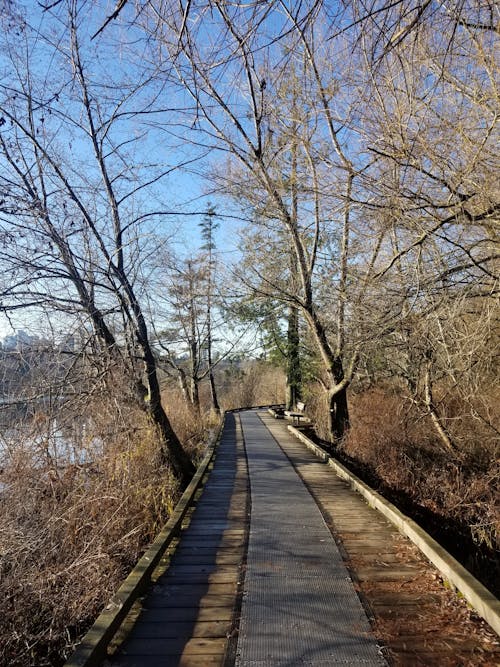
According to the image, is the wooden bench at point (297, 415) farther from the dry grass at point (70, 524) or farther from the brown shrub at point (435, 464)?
the dry grass at point (70, 524)

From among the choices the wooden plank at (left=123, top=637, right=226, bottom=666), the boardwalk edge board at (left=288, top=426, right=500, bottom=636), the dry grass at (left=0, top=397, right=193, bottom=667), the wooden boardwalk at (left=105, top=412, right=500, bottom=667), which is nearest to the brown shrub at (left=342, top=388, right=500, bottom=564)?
the boardwalk edge board at (left=288, top=426, right=500, bottom=636)

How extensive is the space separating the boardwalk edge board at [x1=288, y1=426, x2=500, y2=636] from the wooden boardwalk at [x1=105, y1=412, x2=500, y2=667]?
0.26ft

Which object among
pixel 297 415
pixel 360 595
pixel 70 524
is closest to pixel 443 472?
pixel 360 595

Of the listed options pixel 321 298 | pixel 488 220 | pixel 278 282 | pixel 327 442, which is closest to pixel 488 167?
pixel 488 220

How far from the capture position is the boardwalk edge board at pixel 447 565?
12.0ft

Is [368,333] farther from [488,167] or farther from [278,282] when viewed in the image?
[278,282]

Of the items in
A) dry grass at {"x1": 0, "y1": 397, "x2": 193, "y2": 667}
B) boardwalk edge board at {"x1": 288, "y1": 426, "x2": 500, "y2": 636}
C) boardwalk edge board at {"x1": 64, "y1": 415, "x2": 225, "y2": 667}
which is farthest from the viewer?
dry grass at {"x1": 0, "y1": 397, "x2": 193, "y2": 667}

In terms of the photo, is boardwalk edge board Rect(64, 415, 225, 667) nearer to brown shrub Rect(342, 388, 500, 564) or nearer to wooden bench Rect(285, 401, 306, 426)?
brown shrub Rect(342, 388, 500, 564)

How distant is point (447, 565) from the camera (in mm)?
→ 4441

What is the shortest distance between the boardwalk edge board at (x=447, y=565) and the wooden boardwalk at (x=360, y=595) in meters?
0.08

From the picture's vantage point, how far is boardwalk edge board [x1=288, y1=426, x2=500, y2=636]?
3656 mm

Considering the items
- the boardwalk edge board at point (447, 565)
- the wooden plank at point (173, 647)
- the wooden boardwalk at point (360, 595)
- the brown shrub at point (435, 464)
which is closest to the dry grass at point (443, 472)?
the brown shrub at point (435, 464)

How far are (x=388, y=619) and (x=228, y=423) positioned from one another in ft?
58.5

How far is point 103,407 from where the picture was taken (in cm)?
859
